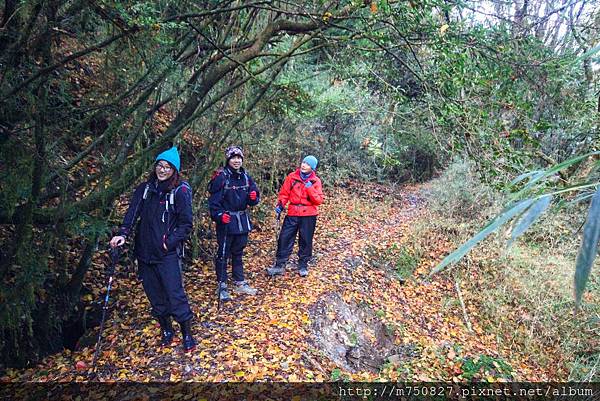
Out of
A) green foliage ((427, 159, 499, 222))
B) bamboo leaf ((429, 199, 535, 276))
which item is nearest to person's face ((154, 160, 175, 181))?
bamboo leaf ((429, 199, 535, 276))

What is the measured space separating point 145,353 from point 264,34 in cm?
432

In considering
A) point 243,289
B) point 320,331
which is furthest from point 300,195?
point 320,331

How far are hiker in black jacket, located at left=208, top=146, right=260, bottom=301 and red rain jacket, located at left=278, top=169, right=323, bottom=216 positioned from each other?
831mm

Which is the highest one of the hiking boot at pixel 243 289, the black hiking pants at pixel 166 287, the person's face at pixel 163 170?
the person's face at pixel 163 170

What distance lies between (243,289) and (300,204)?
1625mm

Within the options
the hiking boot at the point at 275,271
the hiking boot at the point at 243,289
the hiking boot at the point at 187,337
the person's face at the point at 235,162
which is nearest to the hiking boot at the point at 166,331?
the hiking boot at the point at 187,337

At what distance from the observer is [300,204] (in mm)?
6160

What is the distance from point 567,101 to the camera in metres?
5.55

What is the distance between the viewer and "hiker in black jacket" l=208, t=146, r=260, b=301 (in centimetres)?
526

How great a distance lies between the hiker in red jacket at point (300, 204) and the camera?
6086 millimetres

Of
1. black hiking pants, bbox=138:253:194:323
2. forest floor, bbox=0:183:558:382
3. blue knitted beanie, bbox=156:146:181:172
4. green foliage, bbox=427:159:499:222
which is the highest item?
blue knitted beanie, bbox=156:146:181:172

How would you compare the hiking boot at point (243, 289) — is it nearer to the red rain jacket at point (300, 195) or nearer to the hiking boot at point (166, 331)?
the red rain jacket at point (300, 195)

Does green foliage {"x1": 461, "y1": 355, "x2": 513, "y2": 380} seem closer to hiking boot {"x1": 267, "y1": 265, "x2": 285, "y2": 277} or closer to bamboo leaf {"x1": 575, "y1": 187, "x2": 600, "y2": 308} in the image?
hiking boot {"x1": 267, "y1": 265, "x2": 285, "y2": 277}

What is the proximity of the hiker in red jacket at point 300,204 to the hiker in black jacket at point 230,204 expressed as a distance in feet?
2.77
